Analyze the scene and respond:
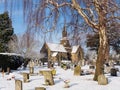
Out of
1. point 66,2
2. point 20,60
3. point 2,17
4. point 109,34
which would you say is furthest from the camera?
point 2,17

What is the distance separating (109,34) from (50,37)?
30.4ft

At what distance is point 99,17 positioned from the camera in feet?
67.9

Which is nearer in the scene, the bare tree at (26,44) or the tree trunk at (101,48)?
the bare tree at (26,44)

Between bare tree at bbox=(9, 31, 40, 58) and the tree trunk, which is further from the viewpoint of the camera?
the tree trunk

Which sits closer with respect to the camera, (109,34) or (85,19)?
(85,19)

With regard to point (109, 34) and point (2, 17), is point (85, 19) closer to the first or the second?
point (109, 34)

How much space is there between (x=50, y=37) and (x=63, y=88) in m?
3.25

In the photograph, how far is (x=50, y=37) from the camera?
17188 mm

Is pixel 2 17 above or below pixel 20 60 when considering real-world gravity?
above

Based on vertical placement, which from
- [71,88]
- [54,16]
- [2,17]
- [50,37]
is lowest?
[71,88]

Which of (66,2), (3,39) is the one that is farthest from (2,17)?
(66,2)

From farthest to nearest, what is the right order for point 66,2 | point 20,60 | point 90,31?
1. point 20,60
2. point 90,31
3. point 66,2

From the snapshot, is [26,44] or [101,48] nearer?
[26,44]

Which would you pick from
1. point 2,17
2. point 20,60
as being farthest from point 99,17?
point 2,17
